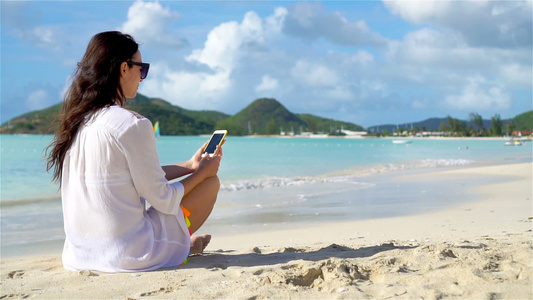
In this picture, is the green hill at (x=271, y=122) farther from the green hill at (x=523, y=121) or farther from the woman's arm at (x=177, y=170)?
the woman's arm at (x=177, y=170)

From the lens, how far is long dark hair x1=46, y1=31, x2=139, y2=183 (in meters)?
2.71

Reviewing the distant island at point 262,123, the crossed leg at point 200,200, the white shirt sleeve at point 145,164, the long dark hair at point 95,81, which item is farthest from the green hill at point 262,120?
the white shirt sleeve at point 145,164

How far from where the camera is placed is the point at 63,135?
9.04ft

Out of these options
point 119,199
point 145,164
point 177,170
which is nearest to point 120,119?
point 145,164

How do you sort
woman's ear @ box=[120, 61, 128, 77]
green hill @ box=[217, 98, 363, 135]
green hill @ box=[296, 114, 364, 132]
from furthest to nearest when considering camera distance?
green hill @ box=[296, 114, 364, 132] < green hill @ box=[217, 98, 363, 135] < woman's ear @ box=[120, 61, 128, 77]

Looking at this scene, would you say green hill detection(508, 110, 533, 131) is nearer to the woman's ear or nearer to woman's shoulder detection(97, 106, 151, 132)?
the woman's ear

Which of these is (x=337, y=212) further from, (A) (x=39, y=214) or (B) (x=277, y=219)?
(A) (x=39, y=214)

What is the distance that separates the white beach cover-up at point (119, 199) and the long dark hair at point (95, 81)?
68mm

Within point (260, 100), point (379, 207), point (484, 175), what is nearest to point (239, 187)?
point (379, 207)

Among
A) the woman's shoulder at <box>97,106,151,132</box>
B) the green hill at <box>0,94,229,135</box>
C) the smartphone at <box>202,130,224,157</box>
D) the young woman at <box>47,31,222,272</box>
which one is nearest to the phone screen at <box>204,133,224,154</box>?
the smartphone at <box>202,130,224,157</box>

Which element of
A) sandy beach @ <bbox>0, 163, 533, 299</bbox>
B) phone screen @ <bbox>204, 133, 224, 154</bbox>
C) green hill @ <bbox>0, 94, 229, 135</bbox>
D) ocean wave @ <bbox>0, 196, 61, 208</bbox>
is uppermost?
green hill @ <bbox>0, 94, 229, 135</bbox>

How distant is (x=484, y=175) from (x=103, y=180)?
14.0m


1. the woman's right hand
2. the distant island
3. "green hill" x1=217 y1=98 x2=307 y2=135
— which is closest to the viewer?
the woman's right hand

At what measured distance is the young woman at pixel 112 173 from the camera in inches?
104
